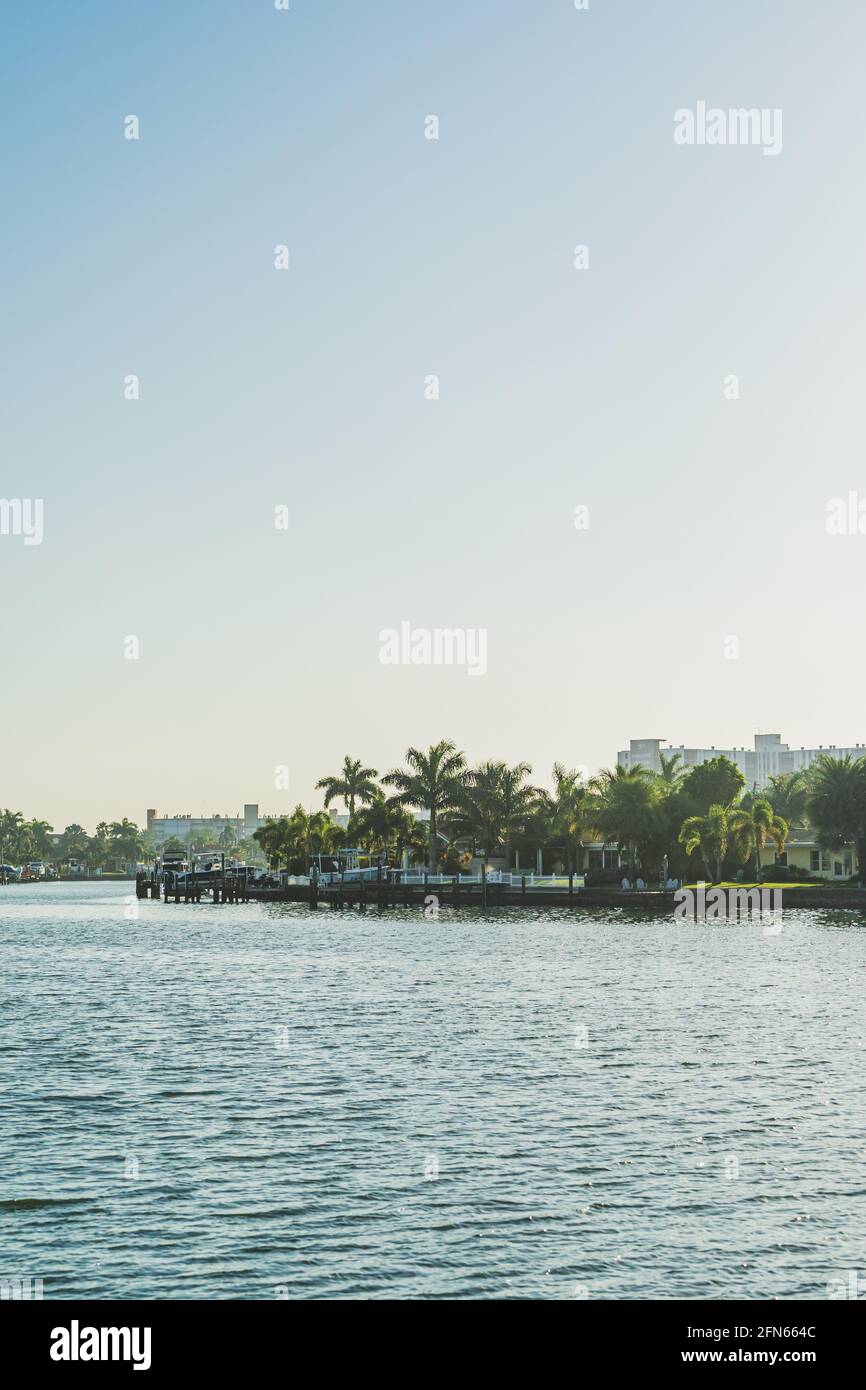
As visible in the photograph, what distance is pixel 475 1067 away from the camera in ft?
116

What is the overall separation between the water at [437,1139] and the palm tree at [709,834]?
6545cm

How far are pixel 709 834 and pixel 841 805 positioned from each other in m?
13.3

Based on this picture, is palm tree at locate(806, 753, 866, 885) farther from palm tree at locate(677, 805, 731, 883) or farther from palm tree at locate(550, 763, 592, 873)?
palm tree at locate(550, 763, 592, 873)

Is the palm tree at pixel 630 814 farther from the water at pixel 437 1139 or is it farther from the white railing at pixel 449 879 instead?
the water at pixel 437 1139

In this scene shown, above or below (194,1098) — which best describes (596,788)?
above

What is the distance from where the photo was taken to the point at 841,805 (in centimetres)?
11562

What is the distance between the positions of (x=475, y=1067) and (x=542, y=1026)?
8944 millimetres

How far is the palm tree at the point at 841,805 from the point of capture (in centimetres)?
11519

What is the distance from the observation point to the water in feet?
63.6
